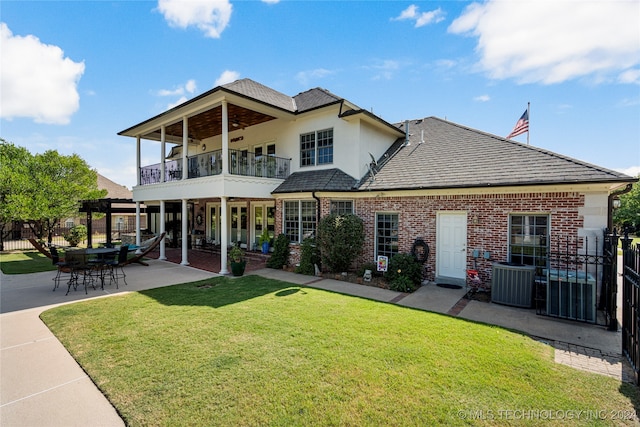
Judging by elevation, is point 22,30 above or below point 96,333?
above

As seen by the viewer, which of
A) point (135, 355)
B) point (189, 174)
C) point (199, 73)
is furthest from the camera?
point (189, 174)

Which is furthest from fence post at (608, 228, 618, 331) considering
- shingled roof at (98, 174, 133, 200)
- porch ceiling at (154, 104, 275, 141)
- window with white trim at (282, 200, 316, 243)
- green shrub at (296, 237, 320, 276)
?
shingled roof at (98, 174, 133, 200)

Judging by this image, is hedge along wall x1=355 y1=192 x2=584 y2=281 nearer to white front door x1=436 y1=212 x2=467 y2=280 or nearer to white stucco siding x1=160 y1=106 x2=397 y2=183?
white front door x1=436 y1=212 x2=467 y2=280

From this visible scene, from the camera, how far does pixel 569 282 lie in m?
6.31

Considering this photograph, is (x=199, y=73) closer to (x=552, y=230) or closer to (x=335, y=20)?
(x=335, y=20)

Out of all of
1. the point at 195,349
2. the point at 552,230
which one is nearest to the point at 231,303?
the point at 195,349

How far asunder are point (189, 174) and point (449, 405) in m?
14.4

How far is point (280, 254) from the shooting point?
40.3 ft

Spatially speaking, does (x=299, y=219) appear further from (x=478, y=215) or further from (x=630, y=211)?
(x=630, y=211)

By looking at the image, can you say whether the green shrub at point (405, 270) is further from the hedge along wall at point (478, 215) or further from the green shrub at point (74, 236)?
the green shrub at point (74, 236)

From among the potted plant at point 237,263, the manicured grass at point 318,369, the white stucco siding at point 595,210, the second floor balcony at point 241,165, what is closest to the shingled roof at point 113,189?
the second floor balcony at point 241,165

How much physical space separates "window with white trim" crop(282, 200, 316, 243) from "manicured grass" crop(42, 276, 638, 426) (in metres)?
5.58

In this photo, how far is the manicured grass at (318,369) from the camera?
3.34 metres

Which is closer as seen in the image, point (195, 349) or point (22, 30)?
point (195, 349)
